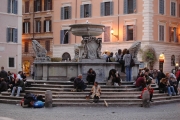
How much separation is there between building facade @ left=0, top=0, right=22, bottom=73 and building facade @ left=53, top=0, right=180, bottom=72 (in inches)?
280

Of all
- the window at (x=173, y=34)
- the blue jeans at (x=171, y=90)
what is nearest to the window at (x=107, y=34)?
the window at (x=173, y=34)

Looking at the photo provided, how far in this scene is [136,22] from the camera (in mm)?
46094

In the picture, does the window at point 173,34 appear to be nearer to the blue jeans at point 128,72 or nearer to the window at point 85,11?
the window at point 85,11

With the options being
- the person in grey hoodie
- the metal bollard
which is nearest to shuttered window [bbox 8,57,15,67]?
the person in grey hoodie

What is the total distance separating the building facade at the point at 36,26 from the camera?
55.7 metres

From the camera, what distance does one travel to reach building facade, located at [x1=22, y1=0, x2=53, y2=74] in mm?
55688

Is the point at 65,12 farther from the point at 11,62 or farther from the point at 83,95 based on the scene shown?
the point at 83,95

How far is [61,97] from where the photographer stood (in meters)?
21.1

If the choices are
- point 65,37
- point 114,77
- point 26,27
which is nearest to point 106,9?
point 65,37

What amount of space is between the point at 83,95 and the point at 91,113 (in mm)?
3456

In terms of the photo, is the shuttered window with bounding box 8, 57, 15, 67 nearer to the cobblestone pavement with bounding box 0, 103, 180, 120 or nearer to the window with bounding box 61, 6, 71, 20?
the window with bounding box 61, 6, 71, 20

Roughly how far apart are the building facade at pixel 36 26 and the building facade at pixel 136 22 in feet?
16.2

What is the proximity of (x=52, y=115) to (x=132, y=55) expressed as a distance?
30.2 ft

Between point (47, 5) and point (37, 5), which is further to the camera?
point (37, 5)
